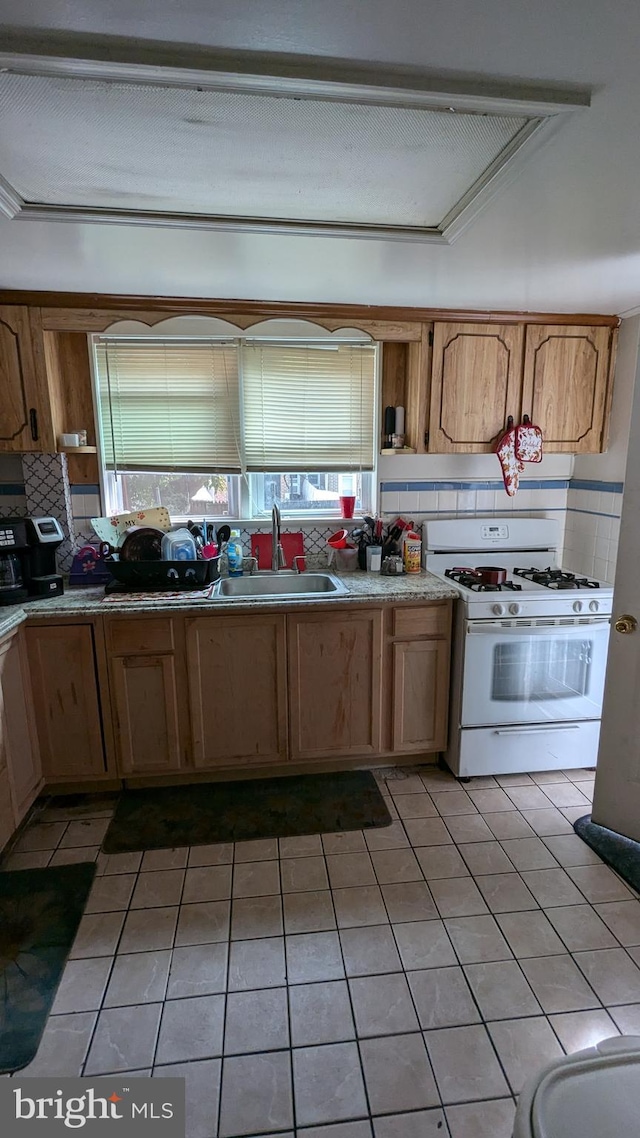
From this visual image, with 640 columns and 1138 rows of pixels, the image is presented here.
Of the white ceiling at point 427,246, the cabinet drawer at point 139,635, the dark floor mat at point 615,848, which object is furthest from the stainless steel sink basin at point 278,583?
the dark floor mat at point 615,848

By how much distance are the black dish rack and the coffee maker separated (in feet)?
0.79

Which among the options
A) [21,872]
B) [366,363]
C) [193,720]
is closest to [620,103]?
[366,363]

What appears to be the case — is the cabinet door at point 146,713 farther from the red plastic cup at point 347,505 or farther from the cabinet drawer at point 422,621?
the red plastic cup at point 347,505

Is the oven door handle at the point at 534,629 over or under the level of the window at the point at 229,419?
under

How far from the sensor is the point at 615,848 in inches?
84.7

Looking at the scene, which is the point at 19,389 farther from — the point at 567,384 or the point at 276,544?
the point at 567,384

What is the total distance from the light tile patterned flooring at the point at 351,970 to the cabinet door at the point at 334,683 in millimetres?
404

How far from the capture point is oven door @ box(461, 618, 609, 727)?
2.52 meters

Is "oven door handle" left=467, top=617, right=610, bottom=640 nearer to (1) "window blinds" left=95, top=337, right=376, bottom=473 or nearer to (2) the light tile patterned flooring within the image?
(2) the light tile patterned flooring

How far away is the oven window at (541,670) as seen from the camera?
255cm

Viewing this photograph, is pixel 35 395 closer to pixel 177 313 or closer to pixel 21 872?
pixel 177 313

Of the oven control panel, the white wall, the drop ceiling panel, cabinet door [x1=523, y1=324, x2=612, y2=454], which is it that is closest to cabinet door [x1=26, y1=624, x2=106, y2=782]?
the drop ceiling panel

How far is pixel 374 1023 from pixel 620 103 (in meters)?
2.25

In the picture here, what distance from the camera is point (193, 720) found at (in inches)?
98.0
